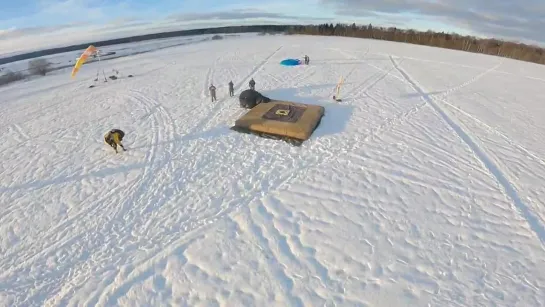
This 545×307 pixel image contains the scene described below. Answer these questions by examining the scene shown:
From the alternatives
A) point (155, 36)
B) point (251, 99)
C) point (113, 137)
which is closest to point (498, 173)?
point (251, 99)

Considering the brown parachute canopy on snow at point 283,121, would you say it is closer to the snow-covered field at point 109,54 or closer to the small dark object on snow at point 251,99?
the small dark object on snow at point 251,99

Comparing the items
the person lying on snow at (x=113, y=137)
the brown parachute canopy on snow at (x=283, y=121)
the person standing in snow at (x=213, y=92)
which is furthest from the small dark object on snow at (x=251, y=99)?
the person lying on snow at (x=113, y=137)

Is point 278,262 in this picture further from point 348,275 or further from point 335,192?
point 335,192

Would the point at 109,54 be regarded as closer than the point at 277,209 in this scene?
No

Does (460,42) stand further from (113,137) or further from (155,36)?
(155,36)

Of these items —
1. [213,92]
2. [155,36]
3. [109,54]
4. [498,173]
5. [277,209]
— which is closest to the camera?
[277,209]

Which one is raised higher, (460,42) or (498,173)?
(460,42)
